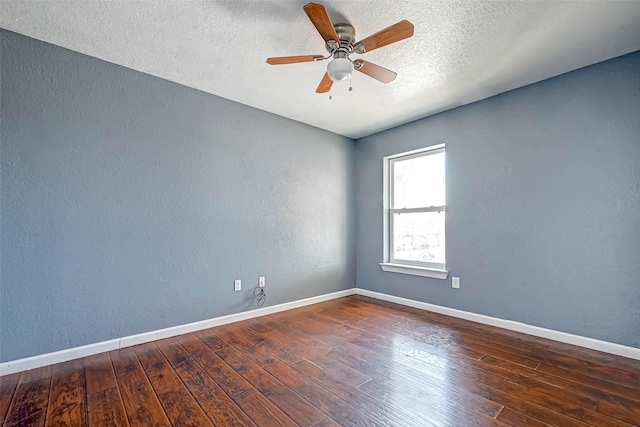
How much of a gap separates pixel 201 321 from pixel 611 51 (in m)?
4.29

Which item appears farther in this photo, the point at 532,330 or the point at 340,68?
the point at 532,330

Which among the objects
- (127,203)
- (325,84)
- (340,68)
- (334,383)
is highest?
(325,84)

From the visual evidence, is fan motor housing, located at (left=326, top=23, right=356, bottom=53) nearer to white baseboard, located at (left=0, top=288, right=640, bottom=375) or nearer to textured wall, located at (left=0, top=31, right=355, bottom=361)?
textured wall, located at (left=0, top=31, right=355, bottom=361)

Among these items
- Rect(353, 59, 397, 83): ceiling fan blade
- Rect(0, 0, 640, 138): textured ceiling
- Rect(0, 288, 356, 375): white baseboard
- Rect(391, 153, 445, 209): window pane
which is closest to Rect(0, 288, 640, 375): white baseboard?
Rect(0, 288, 356, 375): white baseboard

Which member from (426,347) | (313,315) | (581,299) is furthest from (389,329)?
(581,299)

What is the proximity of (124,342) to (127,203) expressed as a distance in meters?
1.18

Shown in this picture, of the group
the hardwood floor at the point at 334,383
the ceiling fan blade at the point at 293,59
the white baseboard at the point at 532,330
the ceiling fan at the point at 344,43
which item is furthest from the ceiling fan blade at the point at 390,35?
the white baseboard at the point at 532,330

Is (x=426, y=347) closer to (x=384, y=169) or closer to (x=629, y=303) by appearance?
(x=629, y=303)

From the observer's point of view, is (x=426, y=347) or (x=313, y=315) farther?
(x=313, y=315)

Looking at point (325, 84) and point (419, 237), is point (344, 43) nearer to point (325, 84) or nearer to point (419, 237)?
point (325, 84)

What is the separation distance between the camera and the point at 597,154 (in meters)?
2.45

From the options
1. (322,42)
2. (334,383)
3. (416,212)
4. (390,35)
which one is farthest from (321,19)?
(416,212)

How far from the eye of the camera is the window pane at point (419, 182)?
3615 millimetres

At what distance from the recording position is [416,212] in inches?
151
